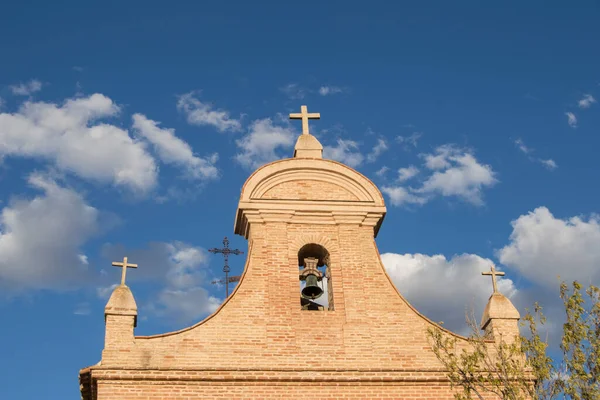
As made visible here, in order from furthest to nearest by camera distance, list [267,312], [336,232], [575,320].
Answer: [336,232] → [267,312] → [575,320]

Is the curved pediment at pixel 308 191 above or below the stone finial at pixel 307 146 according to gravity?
below

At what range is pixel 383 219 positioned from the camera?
16922 mm

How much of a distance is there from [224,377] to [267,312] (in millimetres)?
1578

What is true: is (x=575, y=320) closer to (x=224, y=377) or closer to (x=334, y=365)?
(x=334, y=365)

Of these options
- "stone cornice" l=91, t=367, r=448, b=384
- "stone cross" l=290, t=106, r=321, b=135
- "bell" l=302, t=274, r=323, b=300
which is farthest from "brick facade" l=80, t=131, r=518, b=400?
"stone cross" l=290, t=106, r=321, b=135

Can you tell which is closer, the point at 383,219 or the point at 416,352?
the point at 416,352

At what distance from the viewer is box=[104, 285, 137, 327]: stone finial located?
48.4 ft

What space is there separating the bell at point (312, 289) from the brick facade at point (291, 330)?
466 millimetres

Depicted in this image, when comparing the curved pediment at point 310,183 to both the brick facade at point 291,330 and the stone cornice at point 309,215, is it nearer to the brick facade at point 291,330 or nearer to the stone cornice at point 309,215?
the brick facade at point 291,330

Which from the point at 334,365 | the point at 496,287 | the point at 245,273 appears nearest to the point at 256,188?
the point at 245,273

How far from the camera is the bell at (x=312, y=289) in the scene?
16.3 metres

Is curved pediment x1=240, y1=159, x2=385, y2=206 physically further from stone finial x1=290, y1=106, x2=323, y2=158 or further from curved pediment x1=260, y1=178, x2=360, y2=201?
stone finial x1=290, y1=106, x2=323, y2=158

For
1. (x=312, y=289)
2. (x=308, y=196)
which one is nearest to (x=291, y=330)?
(x=312, y=289)

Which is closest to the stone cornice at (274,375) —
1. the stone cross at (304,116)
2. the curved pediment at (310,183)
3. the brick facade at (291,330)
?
the brick facade at (291,330)
